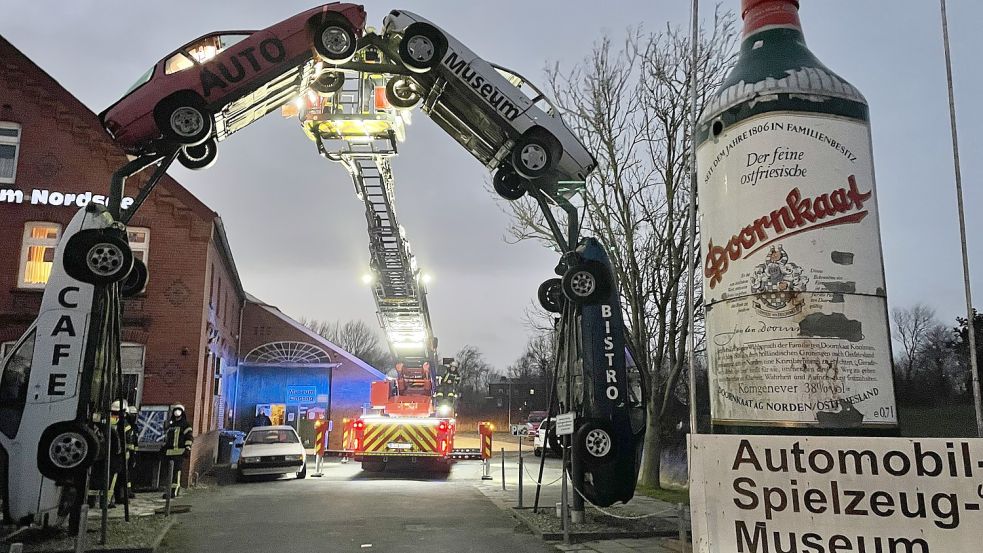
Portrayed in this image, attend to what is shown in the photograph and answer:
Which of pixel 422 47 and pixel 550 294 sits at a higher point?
pixel 422 47

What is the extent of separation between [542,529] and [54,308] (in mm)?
6939

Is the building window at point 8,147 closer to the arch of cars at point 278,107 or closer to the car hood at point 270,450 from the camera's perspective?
the car hood at point 270,450

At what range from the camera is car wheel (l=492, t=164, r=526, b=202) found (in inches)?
459

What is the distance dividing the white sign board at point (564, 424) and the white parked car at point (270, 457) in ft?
35.3

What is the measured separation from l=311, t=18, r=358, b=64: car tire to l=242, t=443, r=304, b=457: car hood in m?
11.8

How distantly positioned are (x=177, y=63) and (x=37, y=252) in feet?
38.4

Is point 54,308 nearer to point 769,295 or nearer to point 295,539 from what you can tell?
point 295,539

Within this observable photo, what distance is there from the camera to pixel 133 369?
1836 centimetres

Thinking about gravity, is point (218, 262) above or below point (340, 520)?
above

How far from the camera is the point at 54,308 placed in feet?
29.3

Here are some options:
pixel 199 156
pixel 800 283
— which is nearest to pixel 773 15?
pixel 800 283

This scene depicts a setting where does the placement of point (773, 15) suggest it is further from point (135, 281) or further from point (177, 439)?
point (177, 439)

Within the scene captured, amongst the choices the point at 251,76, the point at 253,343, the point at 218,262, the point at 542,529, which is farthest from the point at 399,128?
the point at 253,343

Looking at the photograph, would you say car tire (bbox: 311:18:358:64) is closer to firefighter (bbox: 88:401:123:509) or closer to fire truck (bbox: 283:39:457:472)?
fire truck (bbox: 283:39:457:472)
